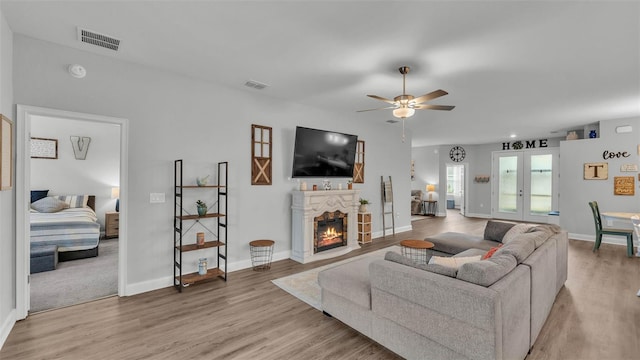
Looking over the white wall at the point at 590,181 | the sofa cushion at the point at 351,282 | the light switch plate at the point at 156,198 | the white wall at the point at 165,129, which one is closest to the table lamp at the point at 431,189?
the white wall at the point at 590,181

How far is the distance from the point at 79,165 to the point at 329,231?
588cm

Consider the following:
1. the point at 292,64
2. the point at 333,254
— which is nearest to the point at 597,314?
the point at 333,254

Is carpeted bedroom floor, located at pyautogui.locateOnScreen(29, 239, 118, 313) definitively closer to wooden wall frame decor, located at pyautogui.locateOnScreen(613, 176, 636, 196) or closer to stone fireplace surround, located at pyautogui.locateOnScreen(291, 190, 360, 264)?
stone fireplace surround, located at pyautogui.locateOnScreen(291, 190, 360, 264)

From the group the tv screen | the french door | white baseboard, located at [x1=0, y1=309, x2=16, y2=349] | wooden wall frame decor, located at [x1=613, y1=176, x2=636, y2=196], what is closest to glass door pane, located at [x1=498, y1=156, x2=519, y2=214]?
the french door

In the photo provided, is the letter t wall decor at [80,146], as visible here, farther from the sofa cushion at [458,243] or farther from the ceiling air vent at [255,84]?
the sofa cushion at [458,243]

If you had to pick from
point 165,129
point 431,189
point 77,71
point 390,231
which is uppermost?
point 77,71

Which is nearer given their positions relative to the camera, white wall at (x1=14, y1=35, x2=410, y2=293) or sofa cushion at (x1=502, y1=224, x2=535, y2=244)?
white wall at (x1=14, y1=35, x2=410, y2=293)

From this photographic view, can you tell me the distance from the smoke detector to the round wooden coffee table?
4329 mm

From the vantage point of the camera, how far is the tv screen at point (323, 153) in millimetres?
4902

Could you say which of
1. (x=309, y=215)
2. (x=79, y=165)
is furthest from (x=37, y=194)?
(x=309, y=215)

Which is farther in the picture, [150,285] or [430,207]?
[430,207]

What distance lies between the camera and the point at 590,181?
6387mm

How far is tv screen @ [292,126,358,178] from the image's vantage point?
4.90m

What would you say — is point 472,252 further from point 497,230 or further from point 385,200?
point 385,200
